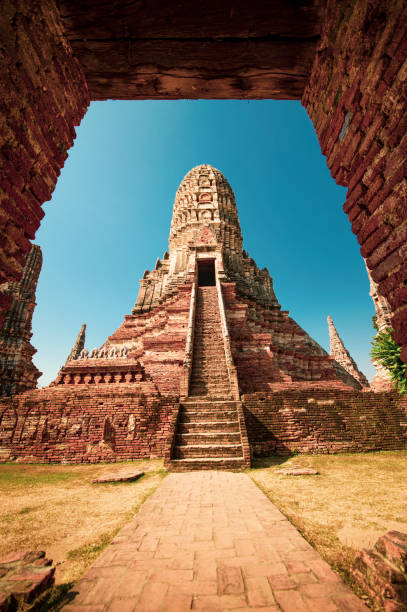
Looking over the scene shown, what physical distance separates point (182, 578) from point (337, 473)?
180 inches

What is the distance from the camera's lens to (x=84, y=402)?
748 cm

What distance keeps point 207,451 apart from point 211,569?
13.5 feet

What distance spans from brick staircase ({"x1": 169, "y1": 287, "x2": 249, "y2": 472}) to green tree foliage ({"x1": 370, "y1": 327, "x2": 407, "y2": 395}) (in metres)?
3.40

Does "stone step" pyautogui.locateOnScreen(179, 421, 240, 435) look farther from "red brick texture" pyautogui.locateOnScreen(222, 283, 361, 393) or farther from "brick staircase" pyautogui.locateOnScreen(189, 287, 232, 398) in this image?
"red brick texture" pyautogui.locateOnScreen(222, 283, 361, 393)

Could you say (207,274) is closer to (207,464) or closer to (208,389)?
(208,389)

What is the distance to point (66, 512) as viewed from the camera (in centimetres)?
349

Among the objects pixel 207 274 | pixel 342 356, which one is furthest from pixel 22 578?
pixel 342 356

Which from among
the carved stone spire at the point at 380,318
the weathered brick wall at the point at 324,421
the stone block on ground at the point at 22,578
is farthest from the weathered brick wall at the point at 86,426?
the carved stone spire at the point at 380,318

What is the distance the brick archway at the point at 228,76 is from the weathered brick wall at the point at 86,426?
590cm

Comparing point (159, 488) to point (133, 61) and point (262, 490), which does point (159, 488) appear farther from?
point (133, 61)

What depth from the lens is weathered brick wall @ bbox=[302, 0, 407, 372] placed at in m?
1.84

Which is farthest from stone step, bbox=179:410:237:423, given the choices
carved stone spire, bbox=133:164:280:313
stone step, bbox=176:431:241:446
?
carved stone spire, bbox=133:164:280:313

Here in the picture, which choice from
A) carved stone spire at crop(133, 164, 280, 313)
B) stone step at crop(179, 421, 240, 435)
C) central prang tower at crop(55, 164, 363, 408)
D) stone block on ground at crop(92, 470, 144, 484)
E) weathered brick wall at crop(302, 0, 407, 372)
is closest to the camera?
weathered brick wall at crop(302, 0, 407, 372)

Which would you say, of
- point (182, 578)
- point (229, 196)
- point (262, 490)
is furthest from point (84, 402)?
point (229, 196)
